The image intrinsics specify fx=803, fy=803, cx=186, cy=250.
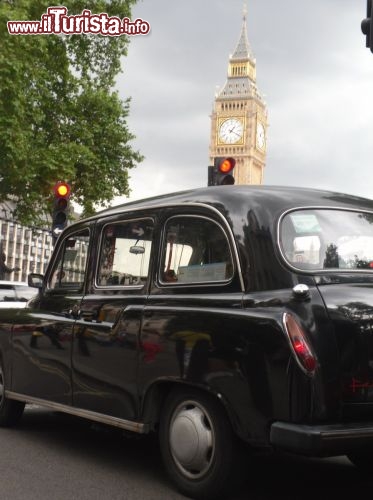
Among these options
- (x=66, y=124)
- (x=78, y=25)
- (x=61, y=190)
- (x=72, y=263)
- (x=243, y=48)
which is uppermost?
(x=243, y=48)

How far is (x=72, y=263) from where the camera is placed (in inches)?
251

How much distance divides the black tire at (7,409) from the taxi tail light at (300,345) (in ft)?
11.4

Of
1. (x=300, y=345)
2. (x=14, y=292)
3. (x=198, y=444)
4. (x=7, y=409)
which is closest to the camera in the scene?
(x=300, y=345)

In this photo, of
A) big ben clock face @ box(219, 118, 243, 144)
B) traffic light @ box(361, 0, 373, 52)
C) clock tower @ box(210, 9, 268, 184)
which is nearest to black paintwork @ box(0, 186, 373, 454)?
traffic light @ box(361, 0, 373, 52)

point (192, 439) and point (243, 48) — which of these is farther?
point (243, 48)

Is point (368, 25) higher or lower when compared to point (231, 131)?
lower

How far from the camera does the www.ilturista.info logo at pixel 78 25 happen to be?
27.1 metres

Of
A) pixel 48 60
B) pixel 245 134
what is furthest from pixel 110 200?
pixel 245 134

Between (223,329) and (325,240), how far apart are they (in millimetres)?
771

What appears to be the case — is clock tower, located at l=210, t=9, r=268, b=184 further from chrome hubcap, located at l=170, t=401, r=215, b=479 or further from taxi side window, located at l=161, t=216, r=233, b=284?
chrome hubcap, located at l=170, t=401, r=215, b=479

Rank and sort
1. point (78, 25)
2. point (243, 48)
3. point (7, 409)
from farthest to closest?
1. point (243, 48)
2. point (78, 25)
3. point (7, 409)

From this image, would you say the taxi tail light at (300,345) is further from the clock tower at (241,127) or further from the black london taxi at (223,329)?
the clock tower at (241,127)

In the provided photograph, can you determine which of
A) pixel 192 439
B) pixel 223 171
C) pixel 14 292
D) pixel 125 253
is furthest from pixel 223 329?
pixel 14 292

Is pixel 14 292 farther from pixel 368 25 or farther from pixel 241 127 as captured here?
pixel 241 127
